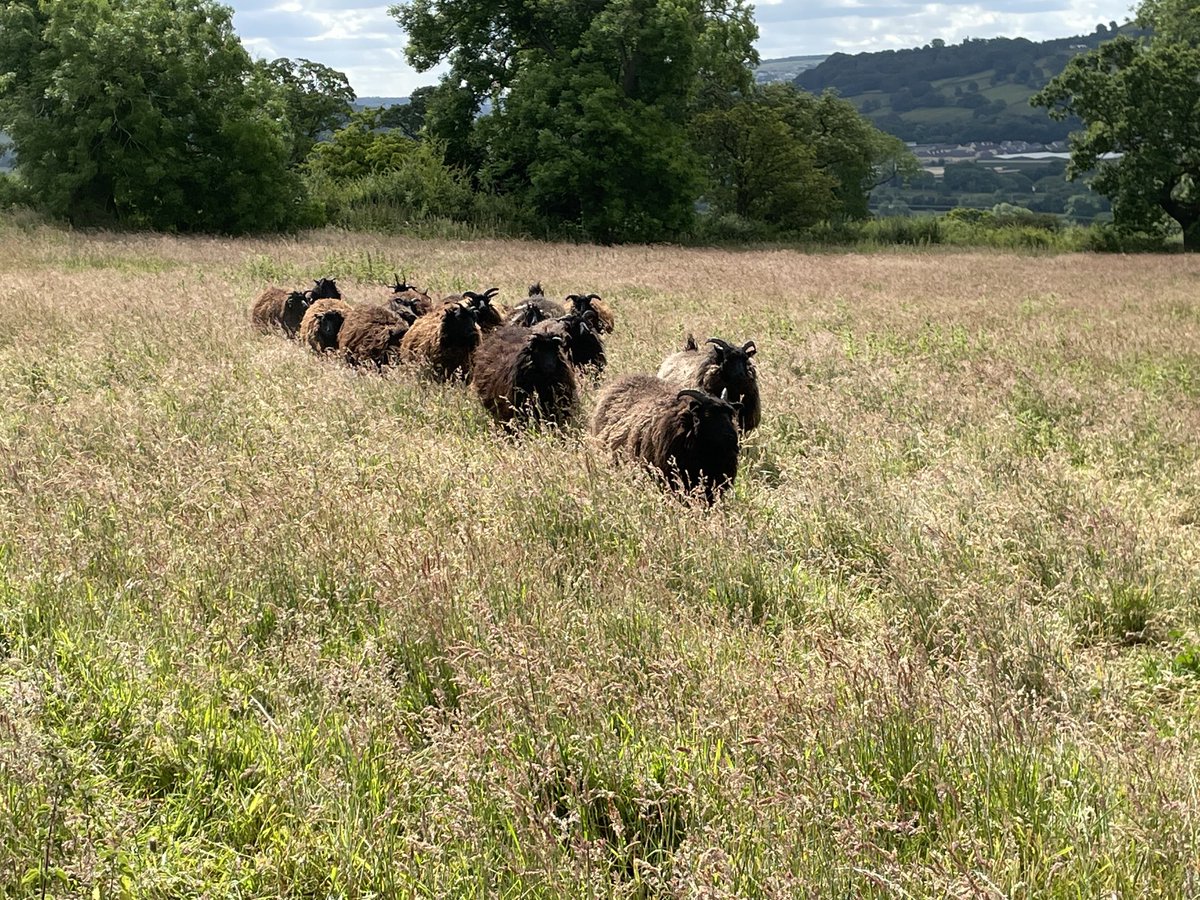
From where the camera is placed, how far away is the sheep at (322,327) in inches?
472

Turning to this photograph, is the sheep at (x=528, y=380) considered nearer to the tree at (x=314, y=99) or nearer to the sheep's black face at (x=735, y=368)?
the sheep's black face at (x=735, y=368)

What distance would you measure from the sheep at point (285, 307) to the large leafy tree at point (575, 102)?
2628cm

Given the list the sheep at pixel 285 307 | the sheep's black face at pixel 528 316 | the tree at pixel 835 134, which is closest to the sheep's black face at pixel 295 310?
the sheep at pixel 285 307

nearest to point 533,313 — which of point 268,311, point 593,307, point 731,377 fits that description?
point 593,307

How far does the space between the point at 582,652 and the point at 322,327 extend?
30.8 feet

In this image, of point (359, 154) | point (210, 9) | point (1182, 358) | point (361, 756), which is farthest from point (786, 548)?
point (359, 154)

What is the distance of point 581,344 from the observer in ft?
33.9

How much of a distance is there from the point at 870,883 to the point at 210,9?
134ft

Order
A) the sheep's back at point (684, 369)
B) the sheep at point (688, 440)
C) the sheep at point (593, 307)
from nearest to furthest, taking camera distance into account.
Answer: the sheep at point (688, 440), the sheep's back at point (684, 369), the sheep at point (593, 307)

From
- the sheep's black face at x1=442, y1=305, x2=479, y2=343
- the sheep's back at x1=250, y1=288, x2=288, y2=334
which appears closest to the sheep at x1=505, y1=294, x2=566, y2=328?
the sheep's black face at x1=442, y1=305, x2=479, y2=343

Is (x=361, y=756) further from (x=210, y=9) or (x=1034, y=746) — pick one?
(x=210, y=9)

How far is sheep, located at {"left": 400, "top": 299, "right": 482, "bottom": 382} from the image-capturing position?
1044cm

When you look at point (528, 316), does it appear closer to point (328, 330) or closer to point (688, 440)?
point (328, 330)

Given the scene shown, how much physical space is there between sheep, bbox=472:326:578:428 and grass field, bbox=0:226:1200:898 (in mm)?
427
